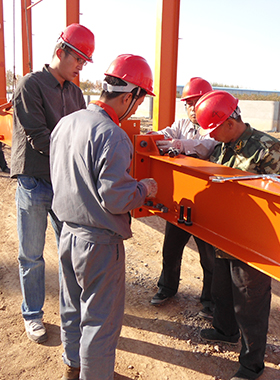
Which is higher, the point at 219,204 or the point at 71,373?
the point at 219,204

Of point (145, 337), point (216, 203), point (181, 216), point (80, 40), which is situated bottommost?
point (145, 337)

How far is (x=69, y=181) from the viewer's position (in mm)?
2012

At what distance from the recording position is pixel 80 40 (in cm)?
288

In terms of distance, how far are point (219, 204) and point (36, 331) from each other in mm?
1996

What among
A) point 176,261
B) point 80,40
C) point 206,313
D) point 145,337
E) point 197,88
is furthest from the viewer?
point 176,261

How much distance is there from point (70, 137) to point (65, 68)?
1.17 m

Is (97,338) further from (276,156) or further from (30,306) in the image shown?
(276,156)

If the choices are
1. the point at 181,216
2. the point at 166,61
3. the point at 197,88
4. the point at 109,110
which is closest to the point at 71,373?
the point at 181,216

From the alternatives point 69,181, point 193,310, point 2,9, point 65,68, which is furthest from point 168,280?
point 2,9

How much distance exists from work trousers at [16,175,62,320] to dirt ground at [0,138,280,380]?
13.8 inches

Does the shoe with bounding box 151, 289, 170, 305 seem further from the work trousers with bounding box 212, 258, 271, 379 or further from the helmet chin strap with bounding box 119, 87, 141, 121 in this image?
the helmet chin strap with bounding box 119, 87, 141, 121

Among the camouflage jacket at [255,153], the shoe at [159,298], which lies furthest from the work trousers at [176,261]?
the camouflage jacket at [255,153]

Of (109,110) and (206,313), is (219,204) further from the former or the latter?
(206,313)

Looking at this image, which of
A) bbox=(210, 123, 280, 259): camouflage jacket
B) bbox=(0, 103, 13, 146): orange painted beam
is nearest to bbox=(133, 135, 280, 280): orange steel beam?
bbox=(210, 123, 280, 259): camouflage jacket
